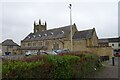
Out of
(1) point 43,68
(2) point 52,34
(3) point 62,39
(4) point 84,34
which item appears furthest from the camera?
(2) point 52,34

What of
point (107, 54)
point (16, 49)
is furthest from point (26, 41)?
point (107, 54)

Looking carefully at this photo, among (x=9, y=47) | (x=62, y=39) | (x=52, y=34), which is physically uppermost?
(x=52, y=34)

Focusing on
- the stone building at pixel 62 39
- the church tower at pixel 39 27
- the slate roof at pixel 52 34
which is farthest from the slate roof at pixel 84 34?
the church tower at pixel 39 27

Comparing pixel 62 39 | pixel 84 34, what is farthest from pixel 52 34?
pixel 84 34

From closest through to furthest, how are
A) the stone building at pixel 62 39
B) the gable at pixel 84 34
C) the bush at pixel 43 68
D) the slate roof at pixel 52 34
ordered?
the bush at pixel 43 68 → the stone building at pixel 62 39 → the gable at pixel 84 34 → the slate roof at pixel 52 34

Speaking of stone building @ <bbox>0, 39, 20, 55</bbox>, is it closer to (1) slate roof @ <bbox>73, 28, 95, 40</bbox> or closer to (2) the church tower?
(2) the church tower

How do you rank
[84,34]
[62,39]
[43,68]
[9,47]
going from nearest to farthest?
[43,68], [84,34], [62,39], [9,47]

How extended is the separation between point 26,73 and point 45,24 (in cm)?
8405

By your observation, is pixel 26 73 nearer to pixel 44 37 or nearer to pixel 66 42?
pixel 66 42

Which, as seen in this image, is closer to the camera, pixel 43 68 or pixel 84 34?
pixel 43 68

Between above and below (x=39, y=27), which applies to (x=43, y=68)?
below

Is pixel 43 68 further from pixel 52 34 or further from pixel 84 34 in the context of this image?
pixel 52 34

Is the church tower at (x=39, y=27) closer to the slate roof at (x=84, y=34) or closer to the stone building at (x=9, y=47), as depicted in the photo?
the stone building at (x=9, y=47)

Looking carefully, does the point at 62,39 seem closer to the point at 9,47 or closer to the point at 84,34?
the point at 84,34
